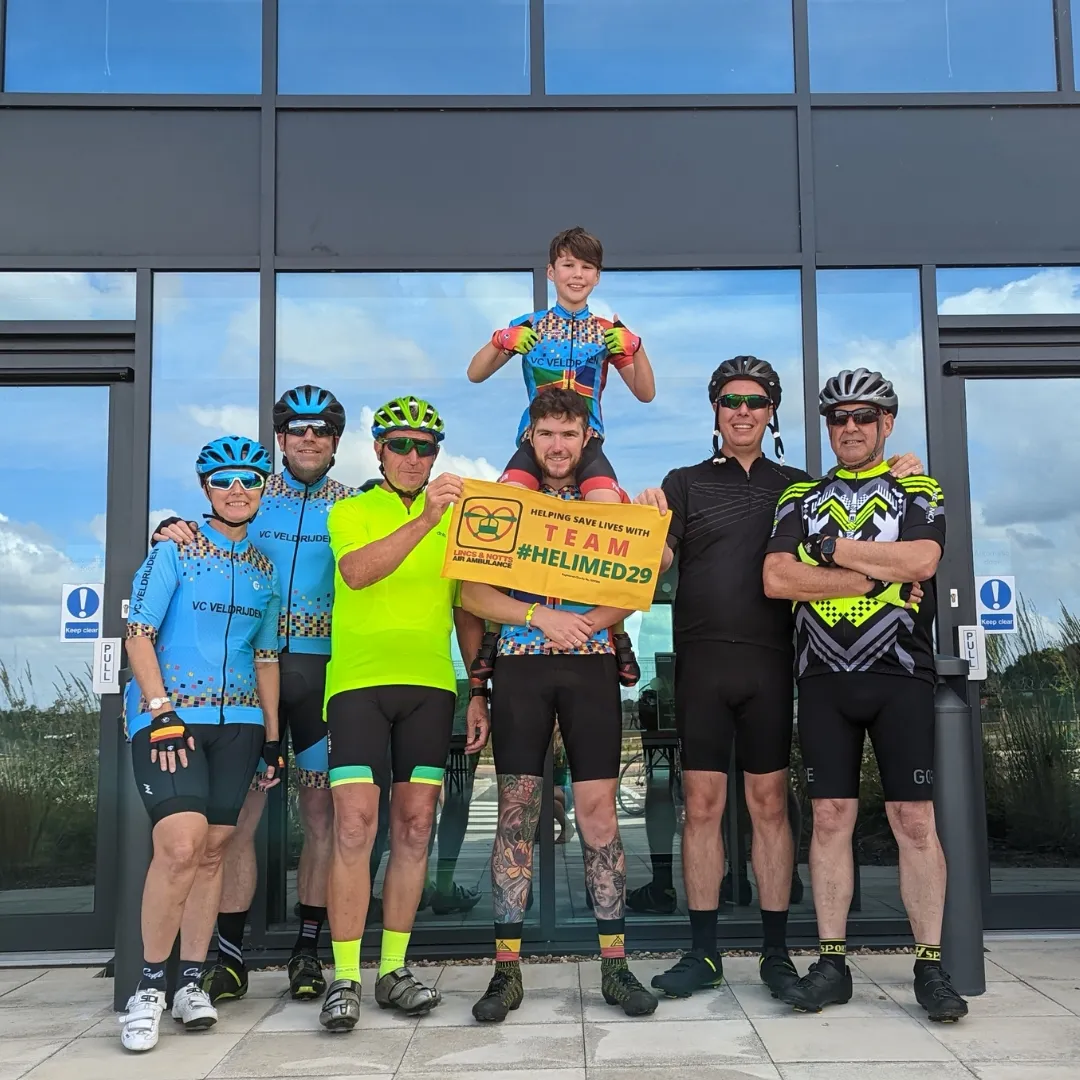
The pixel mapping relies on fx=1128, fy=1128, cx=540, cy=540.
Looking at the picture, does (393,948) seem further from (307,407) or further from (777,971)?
(307,407)

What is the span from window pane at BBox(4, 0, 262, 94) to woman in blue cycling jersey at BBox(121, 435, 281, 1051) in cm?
227

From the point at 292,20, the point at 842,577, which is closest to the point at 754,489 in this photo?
the point at 842,577

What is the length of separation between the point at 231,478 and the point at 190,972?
69.8 inches

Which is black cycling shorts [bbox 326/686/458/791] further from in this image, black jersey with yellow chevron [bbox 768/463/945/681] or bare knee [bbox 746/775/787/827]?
black jersey with yellow chevron [bbox 768/463/945/681]

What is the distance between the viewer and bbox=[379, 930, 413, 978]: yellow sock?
4027 mm

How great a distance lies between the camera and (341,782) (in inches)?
154

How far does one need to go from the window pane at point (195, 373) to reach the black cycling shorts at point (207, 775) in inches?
59.1

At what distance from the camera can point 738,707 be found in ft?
14.0

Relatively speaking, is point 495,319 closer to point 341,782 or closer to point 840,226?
point 840,226

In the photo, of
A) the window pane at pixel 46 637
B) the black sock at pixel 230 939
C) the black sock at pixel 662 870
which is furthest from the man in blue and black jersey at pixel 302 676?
the black sock at pixel 662 870

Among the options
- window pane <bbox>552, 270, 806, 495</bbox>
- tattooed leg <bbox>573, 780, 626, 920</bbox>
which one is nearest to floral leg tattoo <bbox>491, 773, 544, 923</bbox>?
tattooed leg <bbox>573, 780, 626, 920</bbox>

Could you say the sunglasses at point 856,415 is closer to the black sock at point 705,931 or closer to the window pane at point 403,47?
the black sock at point 705,931

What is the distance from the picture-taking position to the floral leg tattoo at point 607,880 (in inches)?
158

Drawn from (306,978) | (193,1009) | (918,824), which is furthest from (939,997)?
(193,1009)
